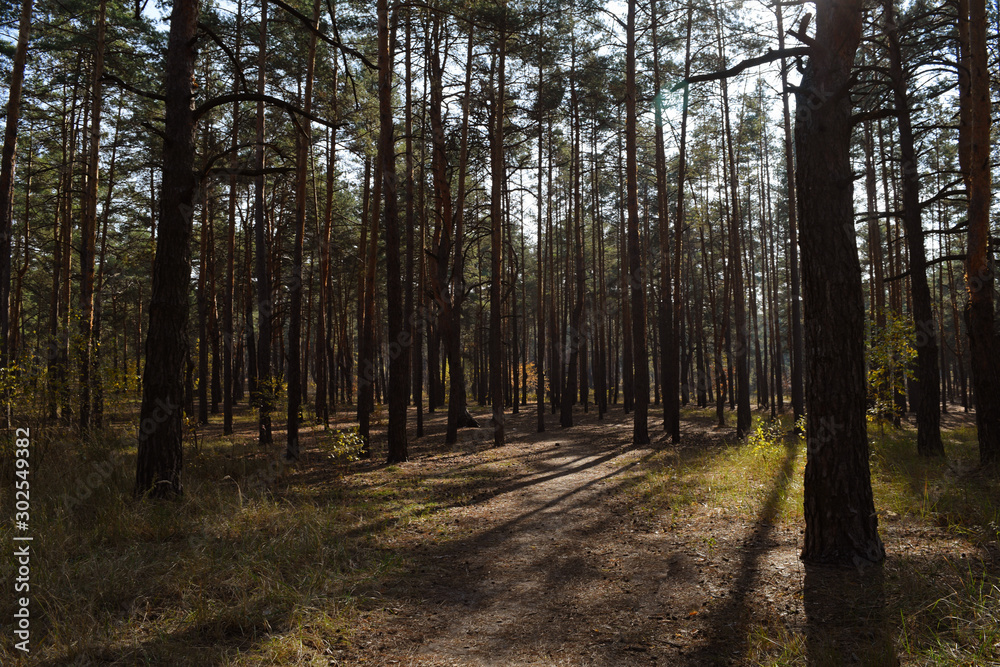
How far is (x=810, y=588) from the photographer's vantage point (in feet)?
13.5

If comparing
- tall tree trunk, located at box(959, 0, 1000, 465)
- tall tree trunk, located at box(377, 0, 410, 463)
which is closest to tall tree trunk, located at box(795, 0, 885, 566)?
tall tree trunk, located at box(959, 0, 1000, 465)

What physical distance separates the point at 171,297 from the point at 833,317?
6.91m

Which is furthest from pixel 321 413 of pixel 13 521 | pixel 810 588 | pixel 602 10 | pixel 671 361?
pixel 810 588

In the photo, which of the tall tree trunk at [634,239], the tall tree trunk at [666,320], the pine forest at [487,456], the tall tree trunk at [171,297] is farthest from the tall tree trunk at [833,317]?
the tall tree trunk at [666,320]

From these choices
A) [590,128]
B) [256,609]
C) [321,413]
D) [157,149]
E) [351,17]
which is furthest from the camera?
[590,128]

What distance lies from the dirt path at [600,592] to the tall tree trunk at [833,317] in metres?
0.49

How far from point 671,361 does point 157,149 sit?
1714 cm

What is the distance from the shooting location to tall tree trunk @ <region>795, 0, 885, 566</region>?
177 inches

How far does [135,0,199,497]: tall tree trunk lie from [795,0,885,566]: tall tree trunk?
6578 millimetres

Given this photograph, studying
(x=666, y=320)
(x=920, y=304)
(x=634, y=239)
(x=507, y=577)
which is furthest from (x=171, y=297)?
(x=920, y=304)

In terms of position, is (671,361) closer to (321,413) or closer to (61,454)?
(321,413)

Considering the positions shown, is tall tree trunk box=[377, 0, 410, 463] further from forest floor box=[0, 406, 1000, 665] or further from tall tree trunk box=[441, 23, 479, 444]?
tall tree trunk box=[441, 23, 479, 444]

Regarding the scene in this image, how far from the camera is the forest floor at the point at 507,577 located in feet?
10.8

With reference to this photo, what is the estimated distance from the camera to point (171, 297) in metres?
5.99
